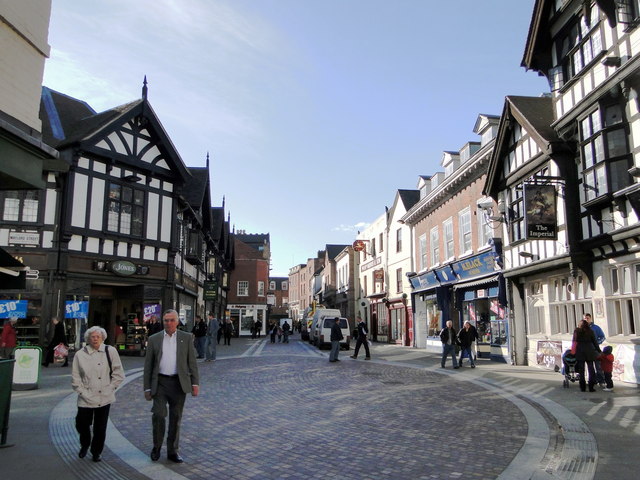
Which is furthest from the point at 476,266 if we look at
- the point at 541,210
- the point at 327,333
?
the point at 327,333

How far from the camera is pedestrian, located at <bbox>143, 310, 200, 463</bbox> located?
19.1ft

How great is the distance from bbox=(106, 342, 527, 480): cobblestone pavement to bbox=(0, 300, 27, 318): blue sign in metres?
8.01

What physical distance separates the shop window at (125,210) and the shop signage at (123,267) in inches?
51.4

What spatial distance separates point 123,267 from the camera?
2042cm

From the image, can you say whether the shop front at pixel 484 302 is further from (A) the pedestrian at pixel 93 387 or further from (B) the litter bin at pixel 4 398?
(B) the litter bin at pixel 4 398

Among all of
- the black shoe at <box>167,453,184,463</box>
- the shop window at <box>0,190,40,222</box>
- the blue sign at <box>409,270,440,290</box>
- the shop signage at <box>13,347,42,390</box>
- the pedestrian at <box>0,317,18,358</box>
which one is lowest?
the black shoe at <box>167,453,184,463</box>

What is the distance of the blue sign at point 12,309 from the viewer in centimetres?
1764

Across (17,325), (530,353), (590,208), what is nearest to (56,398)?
(17,325)

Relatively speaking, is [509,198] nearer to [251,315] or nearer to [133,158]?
[133,158]

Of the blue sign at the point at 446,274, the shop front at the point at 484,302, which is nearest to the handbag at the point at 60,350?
the shop front at the point at 484,302

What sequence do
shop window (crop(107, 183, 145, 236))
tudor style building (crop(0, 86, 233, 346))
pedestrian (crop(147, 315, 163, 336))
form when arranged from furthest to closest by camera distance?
1. shop window (crop(107, 183, 145, 236))
2. pedestrian (crop(147, 315, 163, 336))
3. tudor style building (crop(0, 86, 233, 346))

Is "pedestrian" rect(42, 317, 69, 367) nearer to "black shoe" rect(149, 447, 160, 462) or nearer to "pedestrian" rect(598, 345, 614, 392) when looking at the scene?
"black shoe" rect(149, 447, 160, 462)

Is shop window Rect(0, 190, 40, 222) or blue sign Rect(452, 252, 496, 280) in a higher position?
shop window Rect(0, 190, 40, 222)

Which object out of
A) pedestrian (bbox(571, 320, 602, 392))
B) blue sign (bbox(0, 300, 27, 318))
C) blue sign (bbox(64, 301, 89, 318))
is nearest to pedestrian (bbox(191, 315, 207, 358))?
blue sign (bbox(64, 301, 89, 318))
